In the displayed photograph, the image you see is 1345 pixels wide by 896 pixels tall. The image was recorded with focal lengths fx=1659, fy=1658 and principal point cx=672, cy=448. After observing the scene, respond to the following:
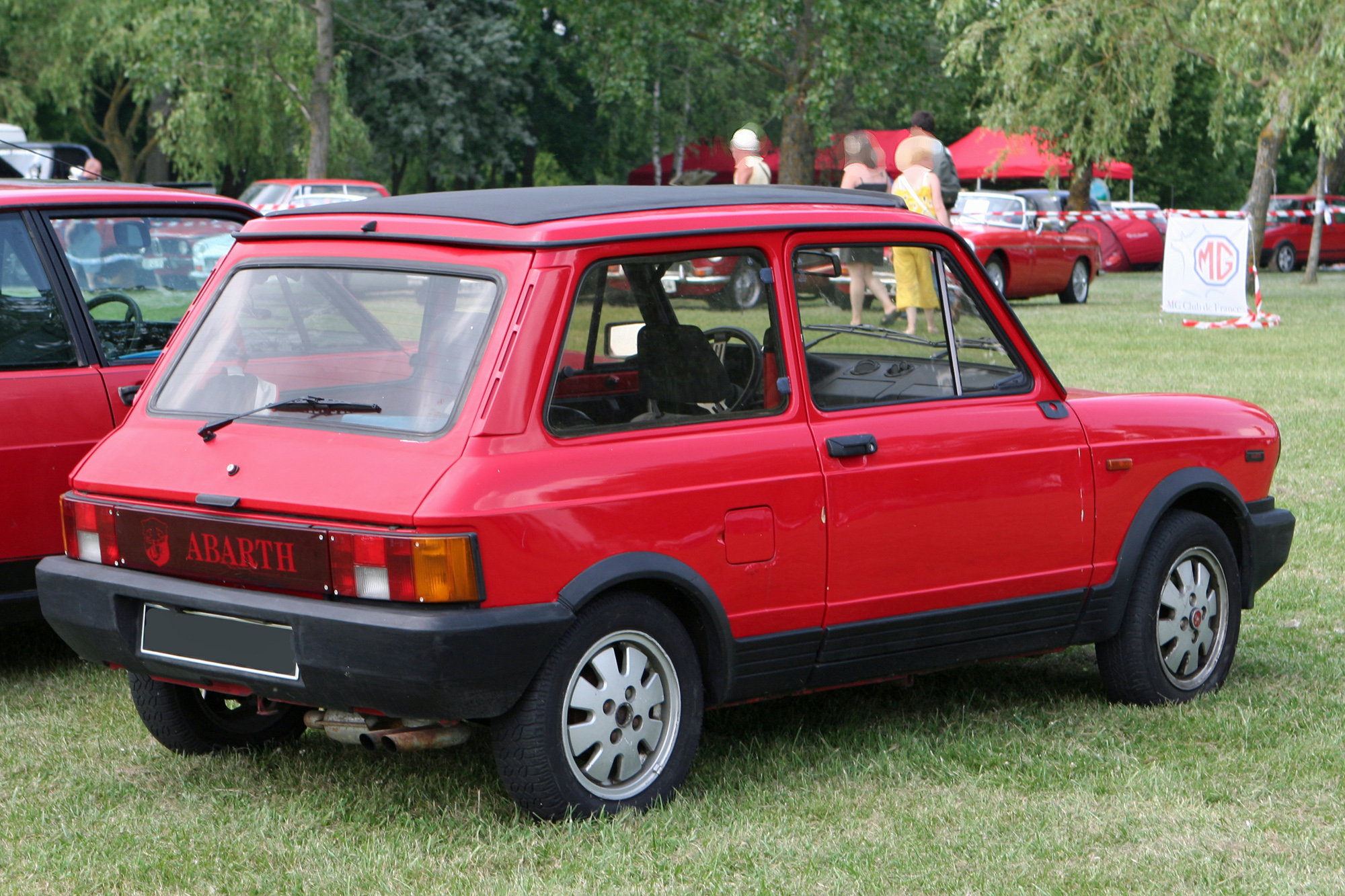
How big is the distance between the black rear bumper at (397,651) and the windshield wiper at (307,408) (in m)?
0.41

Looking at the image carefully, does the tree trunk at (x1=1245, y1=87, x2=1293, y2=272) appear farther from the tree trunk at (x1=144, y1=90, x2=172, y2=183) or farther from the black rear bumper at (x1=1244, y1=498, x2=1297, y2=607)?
the tree trunk at (x1=144, y1=90, x2=172, y2=183)

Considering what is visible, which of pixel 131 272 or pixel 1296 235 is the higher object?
pixel 131 272

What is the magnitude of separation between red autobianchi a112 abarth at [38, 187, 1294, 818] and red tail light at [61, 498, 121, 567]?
0.04 feet

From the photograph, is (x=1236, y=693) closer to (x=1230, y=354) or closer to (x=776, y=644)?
(x=776, y=644)

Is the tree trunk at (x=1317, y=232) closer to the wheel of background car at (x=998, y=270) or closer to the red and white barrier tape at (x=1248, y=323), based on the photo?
the wheel of background car at (x=998, y=270)

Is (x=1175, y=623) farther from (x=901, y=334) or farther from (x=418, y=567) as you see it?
(x=418, y=567)

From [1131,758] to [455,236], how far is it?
2.45m

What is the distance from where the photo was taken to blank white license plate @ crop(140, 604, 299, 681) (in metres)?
4.01

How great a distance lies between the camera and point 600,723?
4.16 metres

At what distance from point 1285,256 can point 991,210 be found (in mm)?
13105

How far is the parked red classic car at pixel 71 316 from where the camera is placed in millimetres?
5492

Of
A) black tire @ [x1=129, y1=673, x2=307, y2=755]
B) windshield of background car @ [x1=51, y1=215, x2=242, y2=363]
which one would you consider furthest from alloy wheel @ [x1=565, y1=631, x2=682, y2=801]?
windshield of background car @ [x1=51, y1=215, x2=242, y2=363]

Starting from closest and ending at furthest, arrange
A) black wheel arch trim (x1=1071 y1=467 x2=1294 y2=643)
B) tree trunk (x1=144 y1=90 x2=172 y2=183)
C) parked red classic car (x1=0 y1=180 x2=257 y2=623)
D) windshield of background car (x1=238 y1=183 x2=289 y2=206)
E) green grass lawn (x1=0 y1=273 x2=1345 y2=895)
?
green grass lawn (x1=0 y1=273 x2=1345 y2=895), black wheel arch trim (x1=1071 y1=467 x2=1294 y2=643), parked red classic car (x1=0 y1=180 x2=257 y2=623), windshield of background car (x1=238 y1=183 x2=289 y2=206), tree trunk (x1=144 y1=90 x2=172 y2=183)

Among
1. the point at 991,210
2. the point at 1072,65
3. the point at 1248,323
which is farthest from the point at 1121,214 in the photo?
the point at 1248,323
